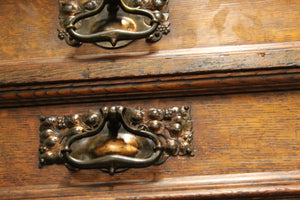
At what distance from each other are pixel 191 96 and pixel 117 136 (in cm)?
11

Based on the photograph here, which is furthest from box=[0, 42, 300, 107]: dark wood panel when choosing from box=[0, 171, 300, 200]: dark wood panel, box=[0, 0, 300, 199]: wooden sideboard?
box=[0, 171, 300, 200]: dark wood panel

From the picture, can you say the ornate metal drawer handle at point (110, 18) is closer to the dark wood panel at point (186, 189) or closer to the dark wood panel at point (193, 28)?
the dark wood panel at point (193, 28)

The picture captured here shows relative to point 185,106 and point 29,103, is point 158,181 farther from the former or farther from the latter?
point 29,103

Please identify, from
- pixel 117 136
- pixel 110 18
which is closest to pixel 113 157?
pixel 117 136

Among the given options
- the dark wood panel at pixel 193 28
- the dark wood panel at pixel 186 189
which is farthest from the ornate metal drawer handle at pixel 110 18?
the dark wood panel at pixel 186 189

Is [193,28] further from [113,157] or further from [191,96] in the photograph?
[113,157]

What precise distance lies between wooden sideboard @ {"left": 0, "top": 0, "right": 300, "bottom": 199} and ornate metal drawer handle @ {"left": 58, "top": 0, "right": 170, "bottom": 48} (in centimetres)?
1

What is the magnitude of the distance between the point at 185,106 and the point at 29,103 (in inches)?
8.5

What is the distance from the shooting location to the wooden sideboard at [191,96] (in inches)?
19.0

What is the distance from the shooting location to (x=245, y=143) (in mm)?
492

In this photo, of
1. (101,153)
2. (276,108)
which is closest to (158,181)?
(101,153)

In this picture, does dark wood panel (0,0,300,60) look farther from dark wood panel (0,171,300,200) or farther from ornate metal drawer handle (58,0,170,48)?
dark wood panel (0,171,300,200)

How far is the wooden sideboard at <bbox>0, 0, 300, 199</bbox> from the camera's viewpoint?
48 centimetres

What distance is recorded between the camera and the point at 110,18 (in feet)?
1.76
